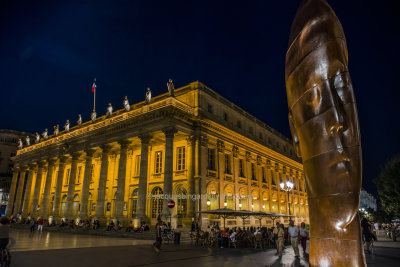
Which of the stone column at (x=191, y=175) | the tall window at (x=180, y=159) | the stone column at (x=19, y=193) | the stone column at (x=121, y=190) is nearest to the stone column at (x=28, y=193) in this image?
the stone column at (x=19, y=193)

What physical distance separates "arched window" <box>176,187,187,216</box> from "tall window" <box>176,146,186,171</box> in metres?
2.25

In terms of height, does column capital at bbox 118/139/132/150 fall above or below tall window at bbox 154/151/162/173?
above

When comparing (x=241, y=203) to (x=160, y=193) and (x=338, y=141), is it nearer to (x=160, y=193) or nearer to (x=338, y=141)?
(x=160, y=193)

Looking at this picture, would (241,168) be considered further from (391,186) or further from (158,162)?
(391,186)

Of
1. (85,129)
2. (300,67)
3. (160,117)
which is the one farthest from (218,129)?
(300,67)

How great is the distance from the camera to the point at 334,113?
4.72m

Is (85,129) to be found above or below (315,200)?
above

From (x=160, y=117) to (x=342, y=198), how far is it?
22.8 m

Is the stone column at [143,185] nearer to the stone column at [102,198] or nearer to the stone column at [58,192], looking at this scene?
the stone column at [102,198]

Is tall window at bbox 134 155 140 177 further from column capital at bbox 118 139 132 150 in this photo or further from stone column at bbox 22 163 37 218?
stone column at bbox 22 163 37 218

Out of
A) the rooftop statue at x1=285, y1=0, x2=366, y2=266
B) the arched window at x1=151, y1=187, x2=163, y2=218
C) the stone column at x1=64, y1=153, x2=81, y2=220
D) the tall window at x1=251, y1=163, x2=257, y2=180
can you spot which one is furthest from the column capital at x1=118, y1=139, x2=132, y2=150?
the rooftop statue at x1=285, y1=0, x2=366, y2=266

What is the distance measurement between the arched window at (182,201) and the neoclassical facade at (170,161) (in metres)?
0.10

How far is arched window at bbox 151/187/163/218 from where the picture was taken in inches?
1167

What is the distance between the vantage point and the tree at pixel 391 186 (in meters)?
24.1
